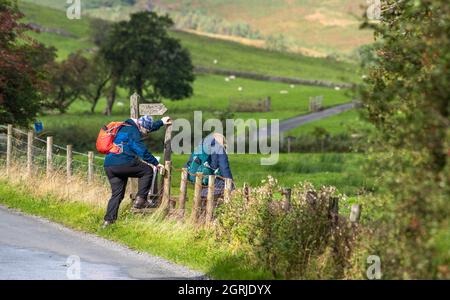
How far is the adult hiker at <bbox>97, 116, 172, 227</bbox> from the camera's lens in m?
20.0

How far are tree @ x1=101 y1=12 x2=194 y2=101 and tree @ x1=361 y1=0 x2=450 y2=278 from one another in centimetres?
→ 8346

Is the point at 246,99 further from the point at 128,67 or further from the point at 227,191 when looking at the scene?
the point at 227,191

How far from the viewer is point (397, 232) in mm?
11711

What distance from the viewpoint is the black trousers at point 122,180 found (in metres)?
20.1

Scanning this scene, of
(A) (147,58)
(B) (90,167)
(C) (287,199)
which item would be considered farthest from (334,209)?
(A) (147,58)

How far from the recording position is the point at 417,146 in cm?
1097

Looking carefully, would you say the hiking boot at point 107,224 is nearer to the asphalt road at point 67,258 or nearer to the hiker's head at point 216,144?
the asphalt road at point 67,258

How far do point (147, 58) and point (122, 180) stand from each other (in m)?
78.8

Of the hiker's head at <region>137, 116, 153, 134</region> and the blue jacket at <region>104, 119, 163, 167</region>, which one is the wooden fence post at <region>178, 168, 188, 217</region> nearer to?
the blue jacket at <region>104, 119, 163, 167</region>

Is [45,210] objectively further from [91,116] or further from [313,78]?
[313,78]

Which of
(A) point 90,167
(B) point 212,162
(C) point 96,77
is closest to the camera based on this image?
(B) point 212,162

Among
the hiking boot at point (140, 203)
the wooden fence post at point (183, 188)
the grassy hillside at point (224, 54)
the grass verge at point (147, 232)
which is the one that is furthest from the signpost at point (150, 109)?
the grassy hillside at point (224, 54)

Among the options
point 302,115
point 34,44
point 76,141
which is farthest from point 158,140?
point 302,115

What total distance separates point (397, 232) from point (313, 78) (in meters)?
142
